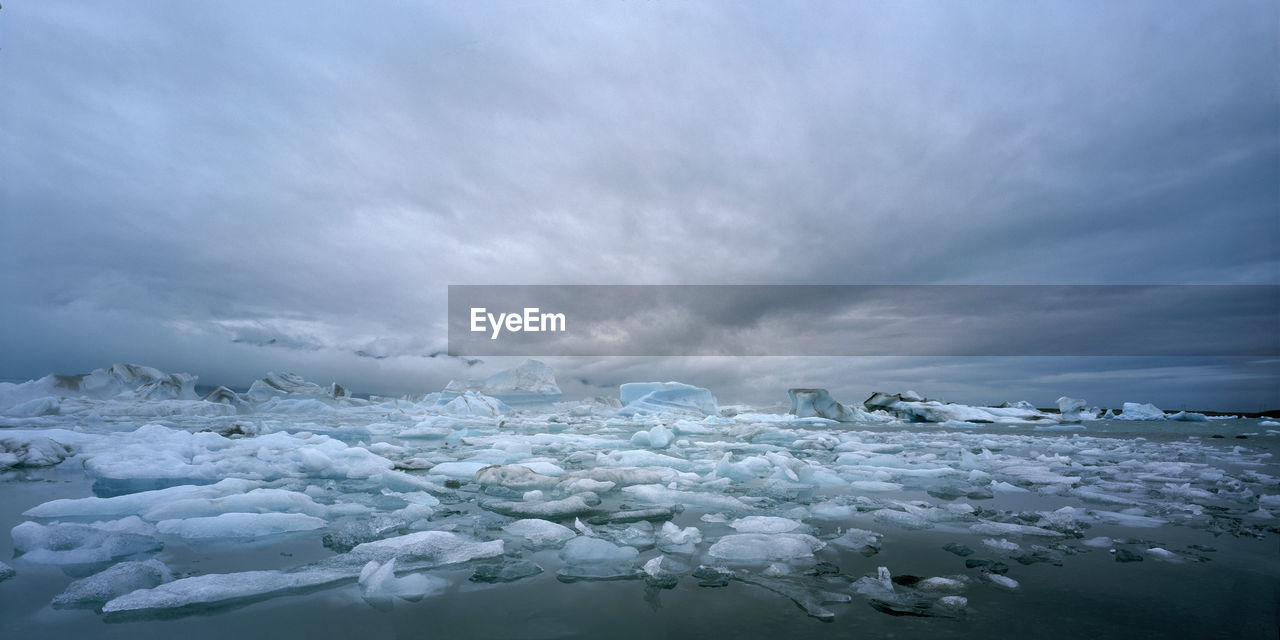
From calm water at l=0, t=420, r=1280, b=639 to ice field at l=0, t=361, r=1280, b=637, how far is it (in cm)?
1

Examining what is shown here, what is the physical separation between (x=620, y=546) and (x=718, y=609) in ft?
3.17

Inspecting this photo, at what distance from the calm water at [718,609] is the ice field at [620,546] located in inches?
0.5

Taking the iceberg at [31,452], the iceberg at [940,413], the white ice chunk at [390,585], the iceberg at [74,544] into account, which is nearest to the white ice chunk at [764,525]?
the white ice chunk at [390,585]

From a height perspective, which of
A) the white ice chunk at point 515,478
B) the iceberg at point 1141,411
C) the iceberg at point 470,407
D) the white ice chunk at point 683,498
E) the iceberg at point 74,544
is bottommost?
the iceberg at point 1141,411

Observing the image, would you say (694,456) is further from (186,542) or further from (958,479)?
(186,542)

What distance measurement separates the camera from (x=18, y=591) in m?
2.18

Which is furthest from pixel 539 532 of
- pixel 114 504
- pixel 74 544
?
pixel 114 504

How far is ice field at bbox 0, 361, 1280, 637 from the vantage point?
1986 mm

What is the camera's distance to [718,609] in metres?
2.06

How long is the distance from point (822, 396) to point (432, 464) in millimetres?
23694

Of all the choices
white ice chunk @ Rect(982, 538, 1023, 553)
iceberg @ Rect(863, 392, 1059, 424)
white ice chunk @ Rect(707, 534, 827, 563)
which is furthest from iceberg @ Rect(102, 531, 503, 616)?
iceberg @ Rect(863, 392, 1059, 424)

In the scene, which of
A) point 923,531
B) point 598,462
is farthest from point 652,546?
point 598,462

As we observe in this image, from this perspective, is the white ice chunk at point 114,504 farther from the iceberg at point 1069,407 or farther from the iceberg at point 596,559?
the iceberg at point 1069,407

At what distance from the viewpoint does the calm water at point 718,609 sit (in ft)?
6.04
